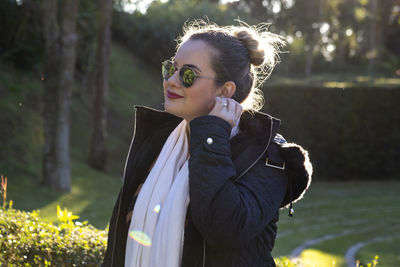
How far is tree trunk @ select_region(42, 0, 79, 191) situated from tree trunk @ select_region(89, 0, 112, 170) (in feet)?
14.0

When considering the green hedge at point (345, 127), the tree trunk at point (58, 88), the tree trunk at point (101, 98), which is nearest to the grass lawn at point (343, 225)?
the green hedge at point (345, 127)

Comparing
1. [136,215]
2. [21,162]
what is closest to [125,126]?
[21,162]

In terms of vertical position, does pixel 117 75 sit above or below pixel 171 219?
above

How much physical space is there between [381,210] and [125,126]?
13906mm

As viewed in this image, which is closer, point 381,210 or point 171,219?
point 171,219

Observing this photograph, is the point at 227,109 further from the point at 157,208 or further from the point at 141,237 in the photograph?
the point at 141,237

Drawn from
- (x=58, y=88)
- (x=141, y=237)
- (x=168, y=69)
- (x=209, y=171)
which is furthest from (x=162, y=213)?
(x=58, y=88)

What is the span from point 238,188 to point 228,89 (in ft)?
1.75

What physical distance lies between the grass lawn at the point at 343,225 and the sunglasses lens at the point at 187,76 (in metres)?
5.32

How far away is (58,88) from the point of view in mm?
13938

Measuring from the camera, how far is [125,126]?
1014 inches

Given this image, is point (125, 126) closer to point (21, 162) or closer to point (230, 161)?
point (21, 162)

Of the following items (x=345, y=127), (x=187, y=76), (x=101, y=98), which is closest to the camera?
(x=187, y=76)

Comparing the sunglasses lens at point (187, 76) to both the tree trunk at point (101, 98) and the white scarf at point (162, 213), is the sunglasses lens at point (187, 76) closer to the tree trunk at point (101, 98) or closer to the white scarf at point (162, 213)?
the white scarf at point (162, 213)
